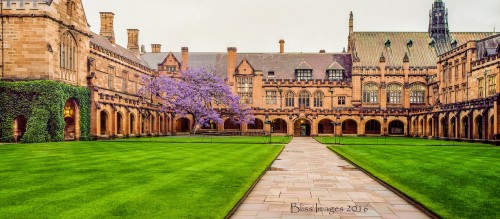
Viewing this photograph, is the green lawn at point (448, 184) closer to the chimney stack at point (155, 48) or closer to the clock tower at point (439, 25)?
the clock tower at point (439, 25)

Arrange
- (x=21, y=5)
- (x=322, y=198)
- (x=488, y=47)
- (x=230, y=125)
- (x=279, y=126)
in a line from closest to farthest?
(x=322, y=198), (x=21, y=5), (x=488, y=47), (x=279, y=126), (x=230, y=125)

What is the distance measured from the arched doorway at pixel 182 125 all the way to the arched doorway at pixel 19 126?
30.0m

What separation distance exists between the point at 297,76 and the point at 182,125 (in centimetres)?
1835

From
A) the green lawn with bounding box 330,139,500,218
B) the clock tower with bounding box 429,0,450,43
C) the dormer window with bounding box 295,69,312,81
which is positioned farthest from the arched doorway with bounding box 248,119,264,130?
the green lawn with bounding box 330,139,500,218

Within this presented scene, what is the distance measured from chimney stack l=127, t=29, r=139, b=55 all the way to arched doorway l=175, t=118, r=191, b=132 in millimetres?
11990

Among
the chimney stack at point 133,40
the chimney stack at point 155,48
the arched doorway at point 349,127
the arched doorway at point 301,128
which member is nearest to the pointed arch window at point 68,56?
the chimney stack at point 133,40

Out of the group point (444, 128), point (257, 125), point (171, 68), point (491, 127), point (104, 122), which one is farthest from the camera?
point (171, 68)

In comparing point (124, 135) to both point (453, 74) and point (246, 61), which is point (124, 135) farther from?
point (453, 74)

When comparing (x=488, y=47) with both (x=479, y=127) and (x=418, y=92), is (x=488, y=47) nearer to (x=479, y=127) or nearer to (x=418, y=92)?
(x=479, y=127)

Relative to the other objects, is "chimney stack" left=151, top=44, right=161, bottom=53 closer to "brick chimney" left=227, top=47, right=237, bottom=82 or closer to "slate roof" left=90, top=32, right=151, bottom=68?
"slate roof" left=90, top=32, right=151, bottom=68

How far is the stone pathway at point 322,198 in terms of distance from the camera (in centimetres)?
885

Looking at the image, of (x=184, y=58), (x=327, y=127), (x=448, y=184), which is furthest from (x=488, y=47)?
(x=448, y=184)

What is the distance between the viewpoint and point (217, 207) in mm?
8984

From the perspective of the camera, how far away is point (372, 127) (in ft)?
208
